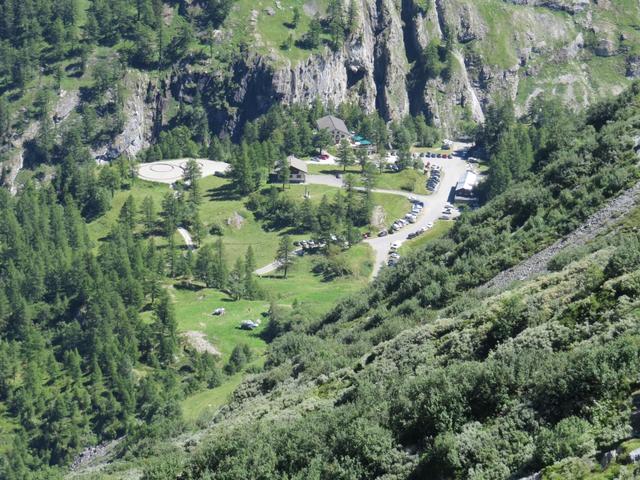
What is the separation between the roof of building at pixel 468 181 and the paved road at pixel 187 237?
60184 mm

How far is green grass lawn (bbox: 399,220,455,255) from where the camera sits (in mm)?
147250

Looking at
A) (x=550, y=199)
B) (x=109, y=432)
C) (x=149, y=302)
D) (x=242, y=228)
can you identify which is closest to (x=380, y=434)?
(x=550, y=199)

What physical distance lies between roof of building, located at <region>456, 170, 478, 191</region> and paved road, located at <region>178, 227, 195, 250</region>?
60184 millimetres

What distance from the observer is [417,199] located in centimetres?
17012

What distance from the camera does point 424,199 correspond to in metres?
170

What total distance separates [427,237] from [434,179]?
101 feet

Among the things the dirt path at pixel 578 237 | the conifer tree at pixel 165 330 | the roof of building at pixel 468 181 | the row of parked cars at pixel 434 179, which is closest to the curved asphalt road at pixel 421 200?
the row of parked cars at pixel 434 179

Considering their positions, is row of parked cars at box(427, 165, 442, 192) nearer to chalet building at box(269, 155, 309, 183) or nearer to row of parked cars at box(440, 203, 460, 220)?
row of parked cars at box(440, 203, 460, 220)

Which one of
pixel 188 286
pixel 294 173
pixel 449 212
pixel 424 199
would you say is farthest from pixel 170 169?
pixel 449 212

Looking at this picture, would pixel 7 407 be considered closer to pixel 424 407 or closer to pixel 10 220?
pixel 10 220

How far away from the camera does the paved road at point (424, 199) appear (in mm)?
149988

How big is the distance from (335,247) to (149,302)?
37.3m

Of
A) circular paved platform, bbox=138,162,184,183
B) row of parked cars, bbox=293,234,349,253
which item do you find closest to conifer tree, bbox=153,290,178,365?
row of parked cars, bbox=293,234,349,253

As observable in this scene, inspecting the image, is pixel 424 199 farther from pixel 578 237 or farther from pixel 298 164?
pixel 578 237
